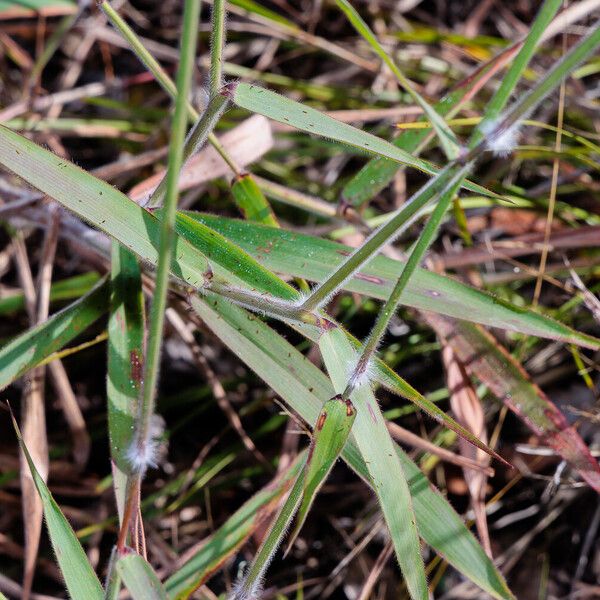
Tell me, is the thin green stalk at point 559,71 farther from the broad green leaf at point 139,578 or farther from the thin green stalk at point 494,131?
the broad green leaf at point 139,578

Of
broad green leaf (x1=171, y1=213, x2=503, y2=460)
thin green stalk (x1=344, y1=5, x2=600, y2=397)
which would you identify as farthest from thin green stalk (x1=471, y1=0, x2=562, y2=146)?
broad green leaf (x1=171, y1=213, x2=503, y2=460)

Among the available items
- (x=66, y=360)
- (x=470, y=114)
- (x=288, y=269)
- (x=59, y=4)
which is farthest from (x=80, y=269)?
(x=470, y=114)

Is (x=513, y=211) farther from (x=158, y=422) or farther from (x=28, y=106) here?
(x=28, y=106)

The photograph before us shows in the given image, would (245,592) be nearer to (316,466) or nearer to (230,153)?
(316,466)

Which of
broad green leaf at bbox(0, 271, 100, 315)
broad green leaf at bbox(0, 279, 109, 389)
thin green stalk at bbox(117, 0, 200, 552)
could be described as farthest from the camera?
broad green leaf at bbox(0, 271, 100, 315)

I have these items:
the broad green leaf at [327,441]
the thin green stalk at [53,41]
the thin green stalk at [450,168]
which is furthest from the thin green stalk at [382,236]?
the thin green stalk at [53,41]

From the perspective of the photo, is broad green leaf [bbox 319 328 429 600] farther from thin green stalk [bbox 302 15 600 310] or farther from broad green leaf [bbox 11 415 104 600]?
broad green leaf [bbox 11 415 104 600]

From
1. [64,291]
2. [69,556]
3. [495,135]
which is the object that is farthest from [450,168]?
[64,291]
